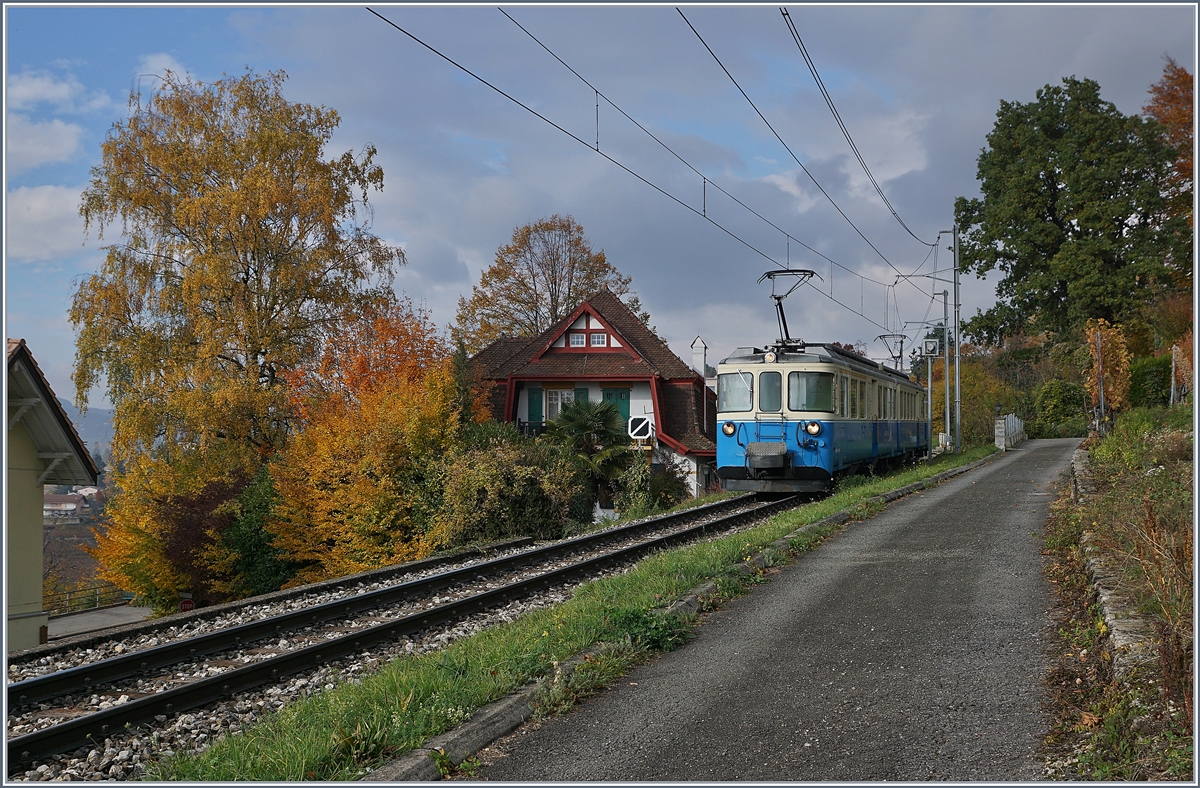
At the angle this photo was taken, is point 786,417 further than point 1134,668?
Yes

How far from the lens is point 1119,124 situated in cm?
3872

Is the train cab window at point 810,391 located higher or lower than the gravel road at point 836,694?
higher

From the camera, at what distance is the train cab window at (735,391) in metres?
19.9

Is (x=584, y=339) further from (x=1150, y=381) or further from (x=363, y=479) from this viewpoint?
(x=1150, y=381)

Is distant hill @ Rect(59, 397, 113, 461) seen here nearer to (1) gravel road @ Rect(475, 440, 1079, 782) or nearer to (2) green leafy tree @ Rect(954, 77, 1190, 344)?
(1) gravel road @ Rect(475, 440, 1079, 782)

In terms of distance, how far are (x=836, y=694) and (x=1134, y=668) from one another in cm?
168

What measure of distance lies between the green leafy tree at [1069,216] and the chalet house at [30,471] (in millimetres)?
36130

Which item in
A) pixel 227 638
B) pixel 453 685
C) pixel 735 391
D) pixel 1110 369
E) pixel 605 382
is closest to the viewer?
pixel 453 685

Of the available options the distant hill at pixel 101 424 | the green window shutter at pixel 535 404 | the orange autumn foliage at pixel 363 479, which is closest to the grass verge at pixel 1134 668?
the orange autumn foliage at pixel 363 479

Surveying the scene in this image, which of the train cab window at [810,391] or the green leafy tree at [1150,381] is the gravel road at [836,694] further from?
the green leafy tree at [1150,381]

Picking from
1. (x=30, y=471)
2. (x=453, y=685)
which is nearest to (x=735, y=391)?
(x=30, y=471)

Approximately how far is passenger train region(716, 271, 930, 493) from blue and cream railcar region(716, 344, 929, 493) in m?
0.02

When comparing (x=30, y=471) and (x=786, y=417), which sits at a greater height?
(x=786, y=417)

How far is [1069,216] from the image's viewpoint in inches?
1580
